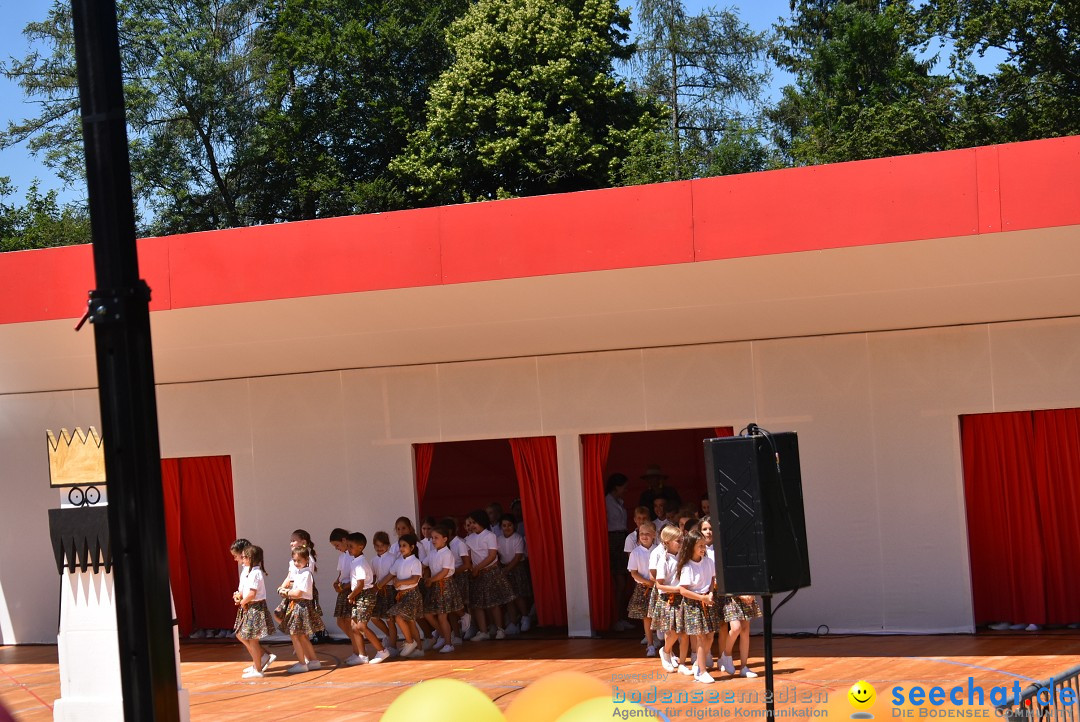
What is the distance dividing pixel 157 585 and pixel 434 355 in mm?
8012

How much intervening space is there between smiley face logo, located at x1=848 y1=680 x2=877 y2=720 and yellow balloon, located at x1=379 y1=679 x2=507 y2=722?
1.40m

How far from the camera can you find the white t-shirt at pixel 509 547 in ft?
38.0

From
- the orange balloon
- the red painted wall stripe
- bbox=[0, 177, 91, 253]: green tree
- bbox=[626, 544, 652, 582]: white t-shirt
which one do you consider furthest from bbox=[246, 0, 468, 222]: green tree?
the orange balloon

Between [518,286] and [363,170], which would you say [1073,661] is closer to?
[518,286]

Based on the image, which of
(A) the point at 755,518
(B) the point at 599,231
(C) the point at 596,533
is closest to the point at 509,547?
(C) the point at 596,533

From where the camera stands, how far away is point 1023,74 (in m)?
27.6

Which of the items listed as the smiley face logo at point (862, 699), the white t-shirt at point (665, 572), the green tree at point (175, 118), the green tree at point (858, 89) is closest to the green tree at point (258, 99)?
the green tree at point (175, 118)

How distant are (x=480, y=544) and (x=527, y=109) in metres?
19.9

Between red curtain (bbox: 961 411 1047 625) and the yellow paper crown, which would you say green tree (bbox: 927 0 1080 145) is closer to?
red curtain (bbox: 961 411 1047 625)

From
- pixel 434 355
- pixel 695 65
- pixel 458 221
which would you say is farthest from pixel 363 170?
pixel 458 221

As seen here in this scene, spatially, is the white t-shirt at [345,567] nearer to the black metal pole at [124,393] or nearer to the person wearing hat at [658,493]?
the person wearing hat at [658,493]

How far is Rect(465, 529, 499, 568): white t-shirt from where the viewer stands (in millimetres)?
11304

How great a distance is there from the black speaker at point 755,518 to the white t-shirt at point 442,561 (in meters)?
4.92

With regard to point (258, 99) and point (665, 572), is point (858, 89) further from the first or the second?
point (665, 572)
